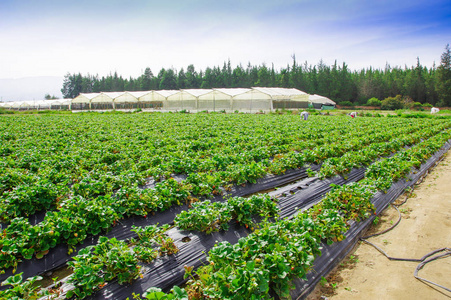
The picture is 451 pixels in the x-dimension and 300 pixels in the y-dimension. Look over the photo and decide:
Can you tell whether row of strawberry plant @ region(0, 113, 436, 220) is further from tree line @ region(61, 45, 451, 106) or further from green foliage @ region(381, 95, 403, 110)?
tree line @ region(61, 45, 451, 106)

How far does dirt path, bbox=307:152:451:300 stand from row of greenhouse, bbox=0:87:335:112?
106ft

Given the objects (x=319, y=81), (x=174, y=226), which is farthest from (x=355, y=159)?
(x=319, y=81)

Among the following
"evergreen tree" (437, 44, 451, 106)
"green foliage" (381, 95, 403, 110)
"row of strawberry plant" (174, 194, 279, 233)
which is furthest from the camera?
"evergreen tree" (437, 44, 451, 106)

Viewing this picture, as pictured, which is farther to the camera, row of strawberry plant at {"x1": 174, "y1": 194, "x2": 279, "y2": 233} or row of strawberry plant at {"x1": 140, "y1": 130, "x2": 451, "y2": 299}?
row of strawberry plant at {"x1": 174, "y1": 194, "x2": 279, "y2": 233}

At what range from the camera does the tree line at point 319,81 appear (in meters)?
62.3

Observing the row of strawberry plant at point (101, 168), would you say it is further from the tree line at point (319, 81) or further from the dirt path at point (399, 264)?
the tree line at point (319, 81)

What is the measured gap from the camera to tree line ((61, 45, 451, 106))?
62344 millimetres

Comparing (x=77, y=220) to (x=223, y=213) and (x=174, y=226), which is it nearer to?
(x=174, y=226)

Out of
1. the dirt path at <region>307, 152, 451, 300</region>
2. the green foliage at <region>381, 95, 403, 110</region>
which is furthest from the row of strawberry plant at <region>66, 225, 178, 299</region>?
the green foliage at <region>381, 95, 403, 110</region>

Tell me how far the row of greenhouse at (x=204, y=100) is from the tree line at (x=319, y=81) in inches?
605

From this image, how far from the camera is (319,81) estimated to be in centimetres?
6862

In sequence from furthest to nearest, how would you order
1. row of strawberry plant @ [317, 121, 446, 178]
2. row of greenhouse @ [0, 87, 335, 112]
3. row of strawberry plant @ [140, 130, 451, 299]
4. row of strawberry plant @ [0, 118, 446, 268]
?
row of greenhouse @ [0, 87, 335, 112] → row of strawberry plant @ [317, 121, 446, 178] → row of strawberry plant @ [0, 118, 446, 268] → row of strawberry plant @ [140, 130, 451, 299]

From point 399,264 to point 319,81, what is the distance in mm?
70472

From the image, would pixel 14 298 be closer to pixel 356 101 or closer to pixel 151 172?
pixel 151 172
